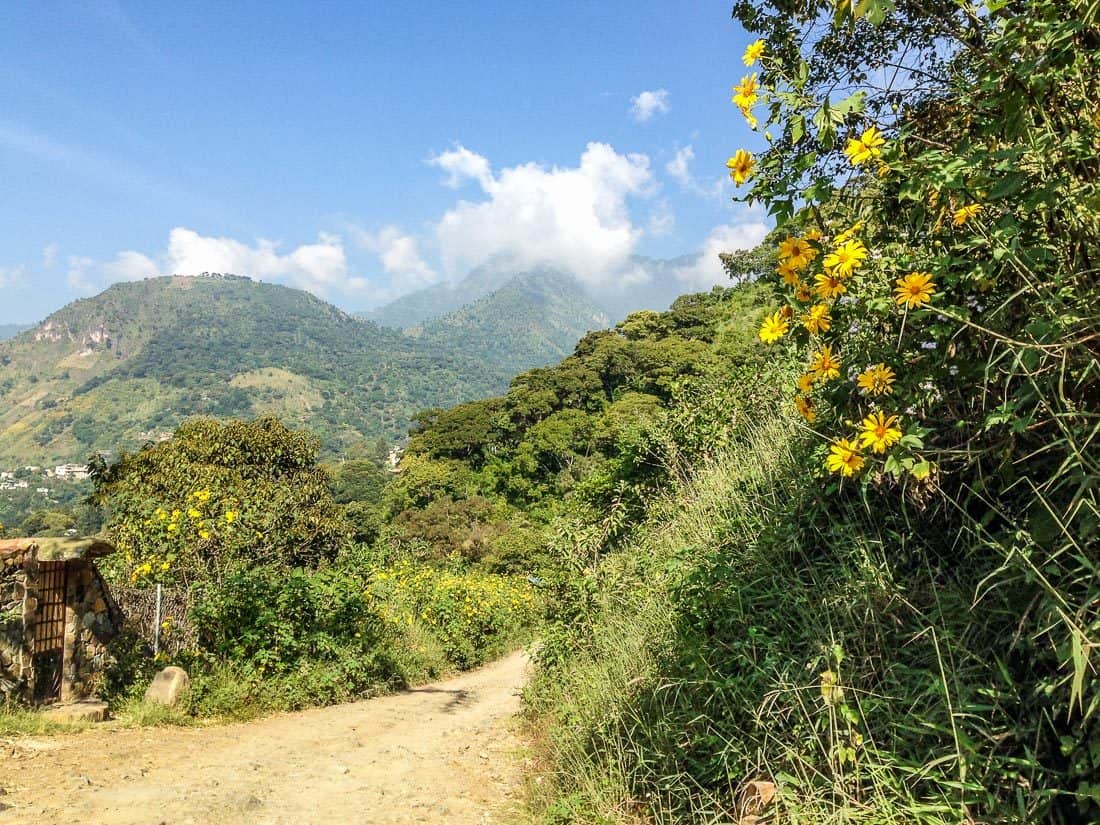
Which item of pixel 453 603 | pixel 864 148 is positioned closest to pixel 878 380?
pixel 864 148

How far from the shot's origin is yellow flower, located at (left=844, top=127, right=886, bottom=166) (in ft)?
7.09

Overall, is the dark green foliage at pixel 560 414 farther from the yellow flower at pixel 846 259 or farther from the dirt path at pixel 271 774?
the yellow flower at pixel 846 259

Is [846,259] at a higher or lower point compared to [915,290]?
higher

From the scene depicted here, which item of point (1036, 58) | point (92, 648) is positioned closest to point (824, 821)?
point (1036, 58)

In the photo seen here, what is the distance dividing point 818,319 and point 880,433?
1.43ft

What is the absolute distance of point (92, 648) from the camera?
677cm

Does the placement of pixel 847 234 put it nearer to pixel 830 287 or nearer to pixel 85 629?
pixel 830 287

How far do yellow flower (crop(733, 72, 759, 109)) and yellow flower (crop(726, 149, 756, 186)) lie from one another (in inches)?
7.4

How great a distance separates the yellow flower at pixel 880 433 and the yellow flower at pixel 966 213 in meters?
0.62

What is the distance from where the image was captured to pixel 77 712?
603 cm

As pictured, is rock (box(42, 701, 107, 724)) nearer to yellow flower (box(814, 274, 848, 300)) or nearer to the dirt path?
the dirt path

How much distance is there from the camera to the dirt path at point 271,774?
4273mm

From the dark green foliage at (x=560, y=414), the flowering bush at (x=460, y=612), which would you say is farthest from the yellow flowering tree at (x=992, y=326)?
the dark green foliage at (x=560, y=414)

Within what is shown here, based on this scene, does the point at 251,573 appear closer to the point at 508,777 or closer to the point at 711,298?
the point at 508,777
